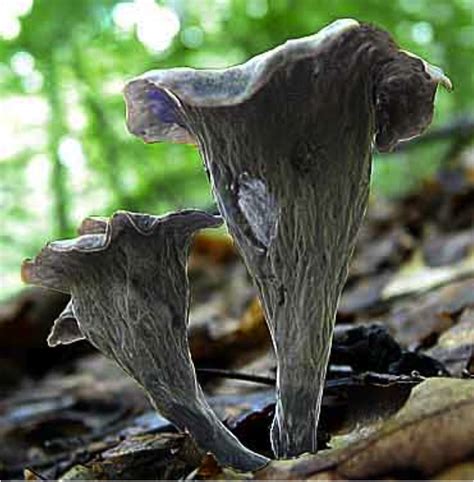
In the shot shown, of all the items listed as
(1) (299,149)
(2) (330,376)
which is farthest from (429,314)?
(1) (299,149)

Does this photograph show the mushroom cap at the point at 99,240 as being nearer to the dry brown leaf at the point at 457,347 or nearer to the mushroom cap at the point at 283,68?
the mushroom cap at the point at 283,68

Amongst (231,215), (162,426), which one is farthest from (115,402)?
(231,215)

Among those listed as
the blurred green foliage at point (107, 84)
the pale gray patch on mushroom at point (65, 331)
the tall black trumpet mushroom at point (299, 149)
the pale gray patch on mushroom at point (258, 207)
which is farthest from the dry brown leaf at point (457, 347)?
the blurred green foliage at point (107, 84)

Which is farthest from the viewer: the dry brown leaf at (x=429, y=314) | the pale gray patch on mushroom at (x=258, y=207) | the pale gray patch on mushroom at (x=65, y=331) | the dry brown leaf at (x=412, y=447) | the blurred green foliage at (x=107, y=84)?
the blurred green foliage at (x=107, y=84)

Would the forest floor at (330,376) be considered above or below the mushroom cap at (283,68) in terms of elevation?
below

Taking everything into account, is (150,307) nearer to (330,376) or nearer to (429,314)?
(330,376)

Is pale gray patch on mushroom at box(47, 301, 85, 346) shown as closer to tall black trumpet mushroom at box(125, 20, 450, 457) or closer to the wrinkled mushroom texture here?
the wrinkled mushroom texture

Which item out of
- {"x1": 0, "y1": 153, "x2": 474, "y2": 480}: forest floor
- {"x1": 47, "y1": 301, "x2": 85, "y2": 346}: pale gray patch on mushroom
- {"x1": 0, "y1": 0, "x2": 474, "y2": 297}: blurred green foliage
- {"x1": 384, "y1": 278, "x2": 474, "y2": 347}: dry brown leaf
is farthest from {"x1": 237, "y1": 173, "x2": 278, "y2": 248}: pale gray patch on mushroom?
{"x1": 0, "y1": 0, "x2": 474, "y2": 297}: blurred green foliage
